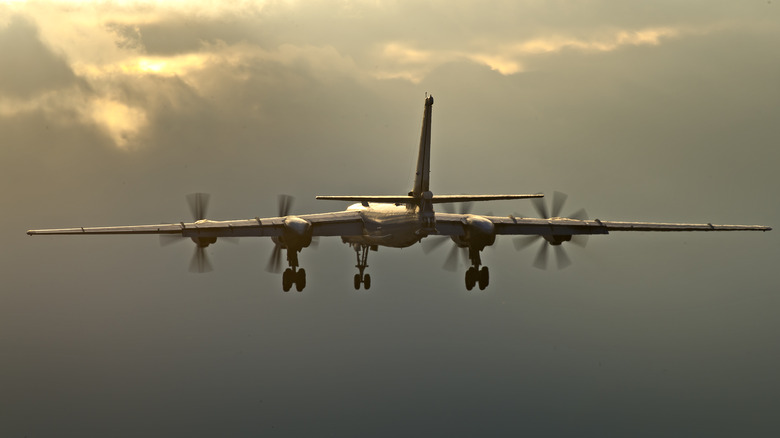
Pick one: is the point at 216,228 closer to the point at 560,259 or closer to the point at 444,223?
the point at 444,223

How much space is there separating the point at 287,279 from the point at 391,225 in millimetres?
7970

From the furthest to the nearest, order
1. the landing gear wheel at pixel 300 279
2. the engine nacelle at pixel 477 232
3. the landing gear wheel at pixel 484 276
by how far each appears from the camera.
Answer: the landing gear wheel at pixel 300 279 < the landing gear wheel at pixel 484 276 < the engine nacelle at pixel 477 232

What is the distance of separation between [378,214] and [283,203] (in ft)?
17.0

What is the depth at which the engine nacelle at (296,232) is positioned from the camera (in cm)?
4956

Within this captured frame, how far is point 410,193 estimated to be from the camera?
Answer: 157 feet

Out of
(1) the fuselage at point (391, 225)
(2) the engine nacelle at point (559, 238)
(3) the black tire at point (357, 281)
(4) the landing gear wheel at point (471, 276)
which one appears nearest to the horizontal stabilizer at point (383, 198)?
(1) the fuselage at point (391, 225)

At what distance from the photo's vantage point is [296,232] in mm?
49531

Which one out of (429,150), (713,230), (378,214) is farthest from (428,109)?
(713,230)

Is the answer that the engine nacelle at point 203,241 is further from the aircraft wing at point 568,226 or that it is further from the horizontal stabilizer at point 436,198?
the aircraft wing at point 568,226

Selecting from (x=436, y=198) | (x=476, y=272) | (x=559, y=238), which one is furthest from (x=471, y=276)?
(x=436, y=198)

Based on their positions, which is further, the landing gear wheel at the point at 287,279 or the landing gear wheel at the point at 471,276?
the landing gear wheel at the point at 287,279

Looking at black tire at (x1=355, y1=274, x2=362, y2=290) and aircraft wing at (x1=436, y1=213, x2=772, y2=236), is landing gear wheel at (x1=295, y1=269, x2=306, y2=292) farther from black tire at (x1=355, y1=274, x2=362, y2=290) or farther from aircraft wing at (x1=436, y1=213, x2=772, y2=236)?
aircraft wing at (x1=436, y1=213, x2=772, y2=236)

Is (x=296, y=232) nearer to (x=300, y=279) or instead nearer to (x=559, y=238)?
(x=300, y=279)

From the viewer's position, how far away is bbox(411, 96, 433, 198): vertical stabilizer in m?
47.3
